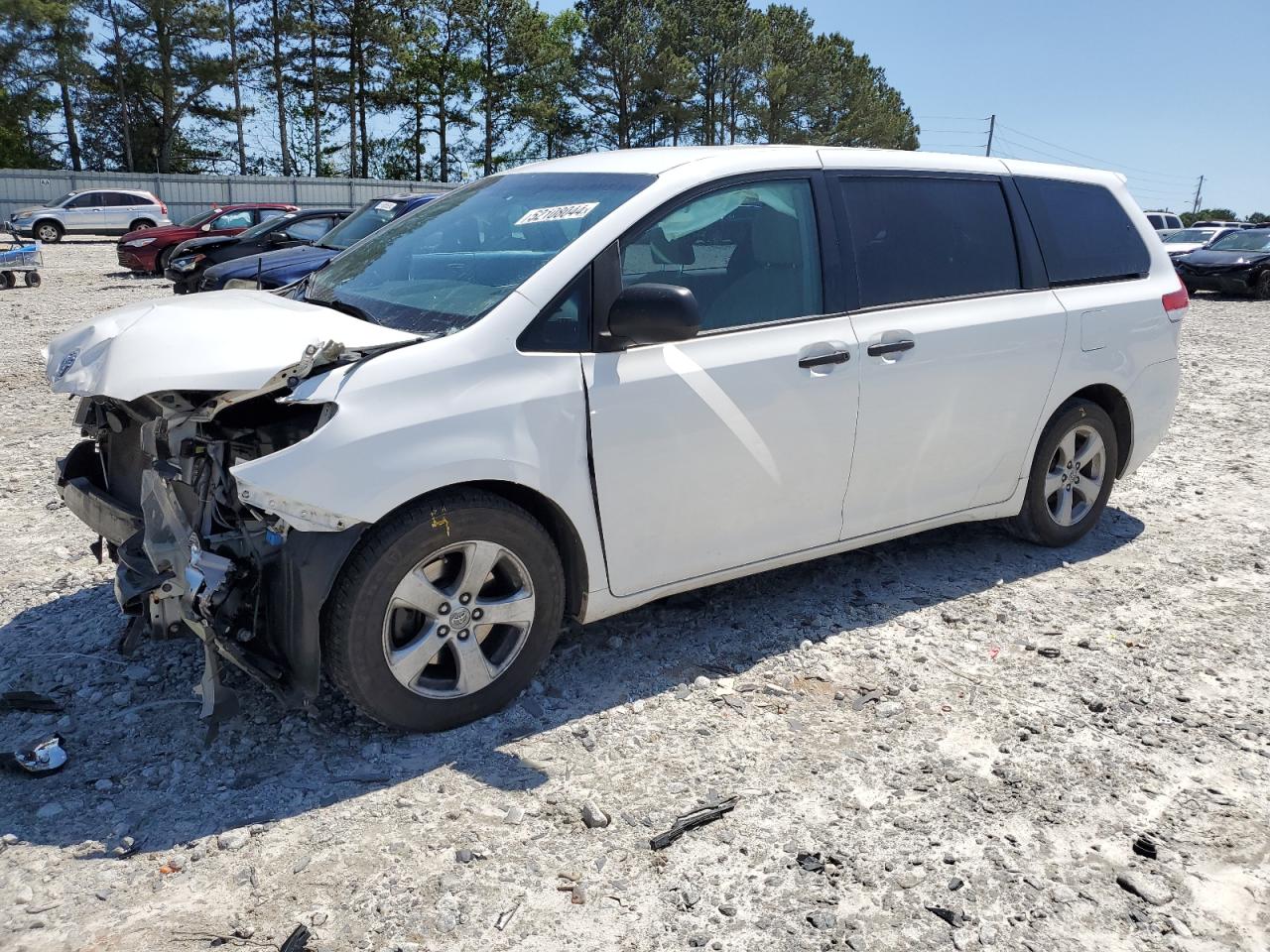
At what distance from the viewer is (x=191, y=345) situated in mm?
3184

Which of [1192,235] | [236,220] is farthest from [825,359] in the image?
[1192,235]

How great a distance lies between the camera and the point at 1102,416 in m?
5.16

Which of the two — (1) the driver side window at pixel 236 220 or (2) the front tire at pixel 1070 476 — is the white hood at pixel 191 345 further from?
(1) the driver side window at pixel 236 220

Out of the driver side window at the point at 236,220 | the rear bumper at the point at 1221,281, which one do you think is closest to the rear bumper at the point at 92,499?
the driver side window at the point at 236,220

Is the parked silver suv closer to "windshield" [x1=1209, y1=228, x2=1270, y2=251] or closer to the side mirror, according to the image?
"windshield" [x1=1209, y1=228, x2=1270, y2=251]

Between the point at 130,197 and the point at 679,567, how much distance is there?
112 ft

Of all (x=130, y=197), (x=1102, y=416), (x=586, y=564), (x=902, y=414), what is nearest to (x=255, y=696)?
(x=586, y=564)

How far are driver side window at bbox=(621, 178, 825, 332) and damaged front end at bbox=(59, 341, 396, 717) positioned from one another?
116cm

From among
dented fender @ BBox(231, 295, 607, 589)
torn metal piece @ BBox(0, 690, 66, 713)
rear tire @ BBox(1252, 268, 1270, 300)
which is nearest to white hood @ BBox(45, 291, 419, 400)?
dented fender @ BBox(231, 295, 607, 589)

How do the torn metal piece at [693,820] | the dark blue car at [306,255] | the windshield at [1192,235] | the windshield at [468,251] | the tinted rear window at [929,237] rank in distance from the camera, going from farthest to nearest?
the windshield at [1192,235] < the dark blue car at [306,255] < the tinted rear window at [929,237] < the windshield at [468,251] < the torn metal piece at [693,820]

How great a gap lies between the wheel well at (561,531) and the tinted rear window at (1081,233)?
9.16ft

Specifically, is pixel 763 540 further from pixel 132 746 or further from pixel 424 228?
pixel 132 746

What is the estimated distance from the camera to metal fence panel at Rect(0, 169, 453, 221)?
37938mm

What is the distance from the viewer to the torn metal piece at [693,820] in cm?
296
